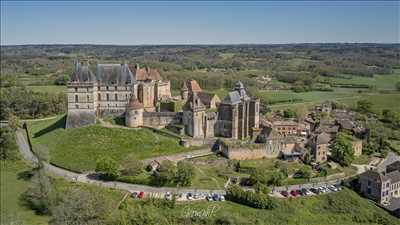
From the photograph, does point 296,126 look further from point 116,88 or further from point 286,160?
point 116,88

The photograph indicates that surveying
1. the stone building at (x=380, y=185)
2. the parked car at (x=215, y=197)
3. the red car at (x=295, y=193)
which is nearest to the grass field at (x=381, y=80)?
the stone building at (x=380, y=185)

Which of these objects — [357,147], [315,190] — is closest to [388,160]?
[357,147]

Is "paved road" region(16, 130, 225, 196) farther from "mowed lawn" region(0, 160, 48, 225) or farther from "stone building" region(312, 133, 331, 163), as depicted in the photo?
"stone building" region(312, 133, 331, 163)

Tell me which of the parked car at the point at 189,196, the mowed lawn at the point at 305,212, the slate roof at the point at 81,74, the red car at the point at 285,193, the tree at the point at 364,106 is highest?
the slate roof at the point at 81,74

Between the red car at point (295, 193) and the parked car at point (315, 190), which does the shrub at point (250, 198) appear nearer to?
the red car at point (295, 193)

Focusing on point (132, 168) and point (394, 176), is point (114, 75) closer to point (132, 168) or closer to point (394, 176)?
point (132, 168)
